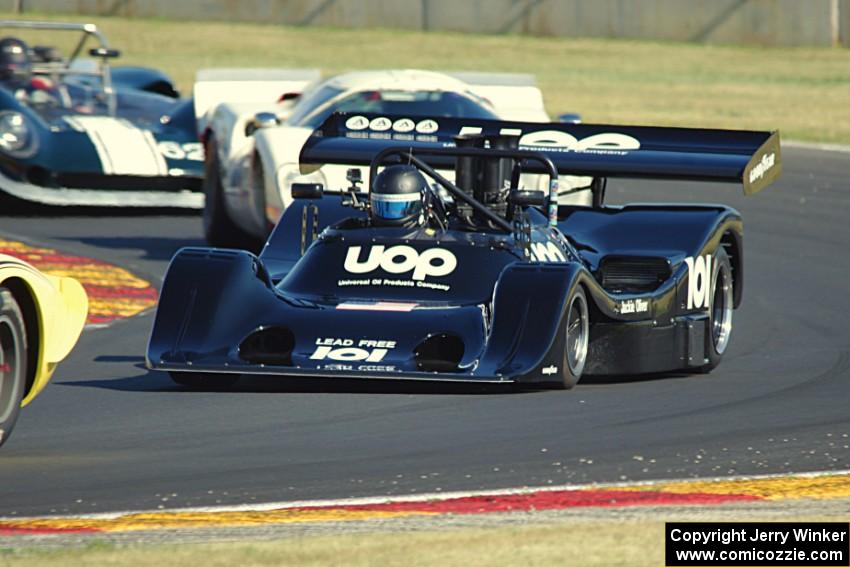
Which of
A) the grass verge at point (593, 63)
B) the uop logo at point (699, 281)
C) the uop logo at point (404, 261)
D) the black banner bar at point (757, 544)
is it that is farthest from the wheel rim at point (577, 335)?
the grass verge at point (593, 63)

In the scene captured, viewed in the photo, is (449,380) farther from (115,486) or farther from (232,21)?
(232,21)

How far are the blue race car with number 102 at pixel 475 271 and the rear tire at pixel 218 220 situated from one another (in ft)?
13.2

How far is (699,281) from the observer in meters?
10.5

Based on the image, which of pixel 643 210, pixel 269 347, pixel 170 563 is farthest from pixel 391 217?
pixel 170 563

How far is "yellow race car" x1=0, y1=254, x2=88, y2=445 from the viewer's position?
724 centimetres

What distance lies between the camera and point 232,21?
4334 centimetres

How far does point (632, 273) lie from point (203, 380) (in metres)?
2.46

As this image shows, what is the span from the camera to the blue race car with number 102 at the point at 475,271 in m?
8.78

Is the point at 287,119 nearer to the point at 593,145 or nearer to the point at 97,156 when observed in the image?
the point at 97,156

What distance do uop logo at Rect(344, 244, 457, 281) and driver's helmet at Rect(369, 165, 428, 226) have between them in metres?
0.21

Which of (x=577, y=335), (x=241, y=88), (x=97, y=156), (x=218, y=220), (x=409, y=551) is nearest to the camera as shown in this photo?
(x=409, y=551)

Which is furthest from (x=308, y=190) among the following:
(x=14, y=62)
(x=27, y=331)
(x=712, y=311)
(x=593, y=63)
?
(x=593, y=63)

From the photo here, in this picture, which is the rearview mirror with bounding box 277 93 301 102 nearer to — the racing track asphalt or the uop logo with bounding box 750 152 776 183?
the racing track asphalt

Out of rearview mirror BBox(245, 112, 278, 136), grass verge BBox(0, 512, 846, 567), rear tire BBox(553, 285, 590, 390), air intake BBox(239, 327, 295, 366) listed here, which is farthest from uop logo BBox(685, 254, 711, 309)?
rearview mirror BBox(245, 112, 278, 136)
